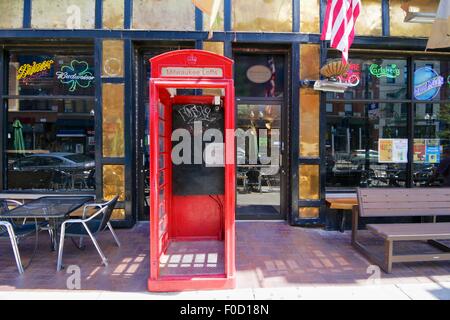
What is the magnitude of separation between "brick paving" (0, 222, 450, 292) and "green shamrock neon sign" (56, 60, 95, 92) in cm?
270

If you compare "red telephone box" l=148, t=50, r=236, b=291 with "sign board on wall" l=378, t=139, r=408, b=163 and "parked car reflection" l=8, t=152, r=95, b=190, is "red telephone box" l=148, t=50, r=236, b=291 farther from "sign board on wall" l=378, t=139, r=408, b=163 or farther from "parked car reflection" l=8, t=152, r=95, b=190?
"sign board on wall" l=378, t=139, r=408, b=163

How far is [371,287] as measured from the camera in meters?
3.96

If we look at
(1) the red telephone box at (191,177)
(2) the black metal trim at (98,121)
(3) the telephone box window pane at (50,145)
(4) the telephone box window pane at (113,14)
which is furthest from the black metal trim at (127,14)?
(1) the red telephone box at (191,177)

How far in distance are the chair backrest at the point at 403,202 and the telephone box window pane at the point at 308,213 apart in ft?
4.27

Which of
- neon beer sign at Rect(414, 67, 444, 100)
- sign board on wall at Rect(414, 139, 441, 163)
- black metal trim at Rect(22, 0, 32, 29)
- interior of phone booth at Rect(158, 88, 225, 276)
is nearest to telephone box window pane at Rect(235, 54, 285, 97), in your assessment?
interior of phone booth at Rect(158, 88, 225, 276)

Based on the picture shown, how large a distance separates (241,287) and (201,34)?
4252mm

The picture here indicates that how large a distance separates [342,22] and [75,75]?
4598mm

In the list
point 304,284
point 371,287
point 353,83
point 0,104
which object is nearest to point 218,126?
point 304,284

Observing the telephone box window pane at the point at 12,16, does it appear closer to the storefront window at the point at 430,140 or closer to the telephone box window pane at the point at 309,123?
the telephone box window pane at the point at 309,123

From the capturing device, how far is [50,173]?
6496mm

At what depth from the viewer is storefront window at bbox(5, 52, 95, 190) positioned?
6375 millimetres

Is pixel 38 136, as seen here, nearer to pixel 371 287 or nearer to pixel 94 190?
pixel 94 190

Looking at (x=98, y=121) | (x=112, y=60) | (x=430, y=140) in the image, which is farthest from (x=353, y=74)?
(x=98, y=121)

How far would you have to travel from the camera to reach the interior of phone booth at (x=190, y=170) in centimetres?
475
